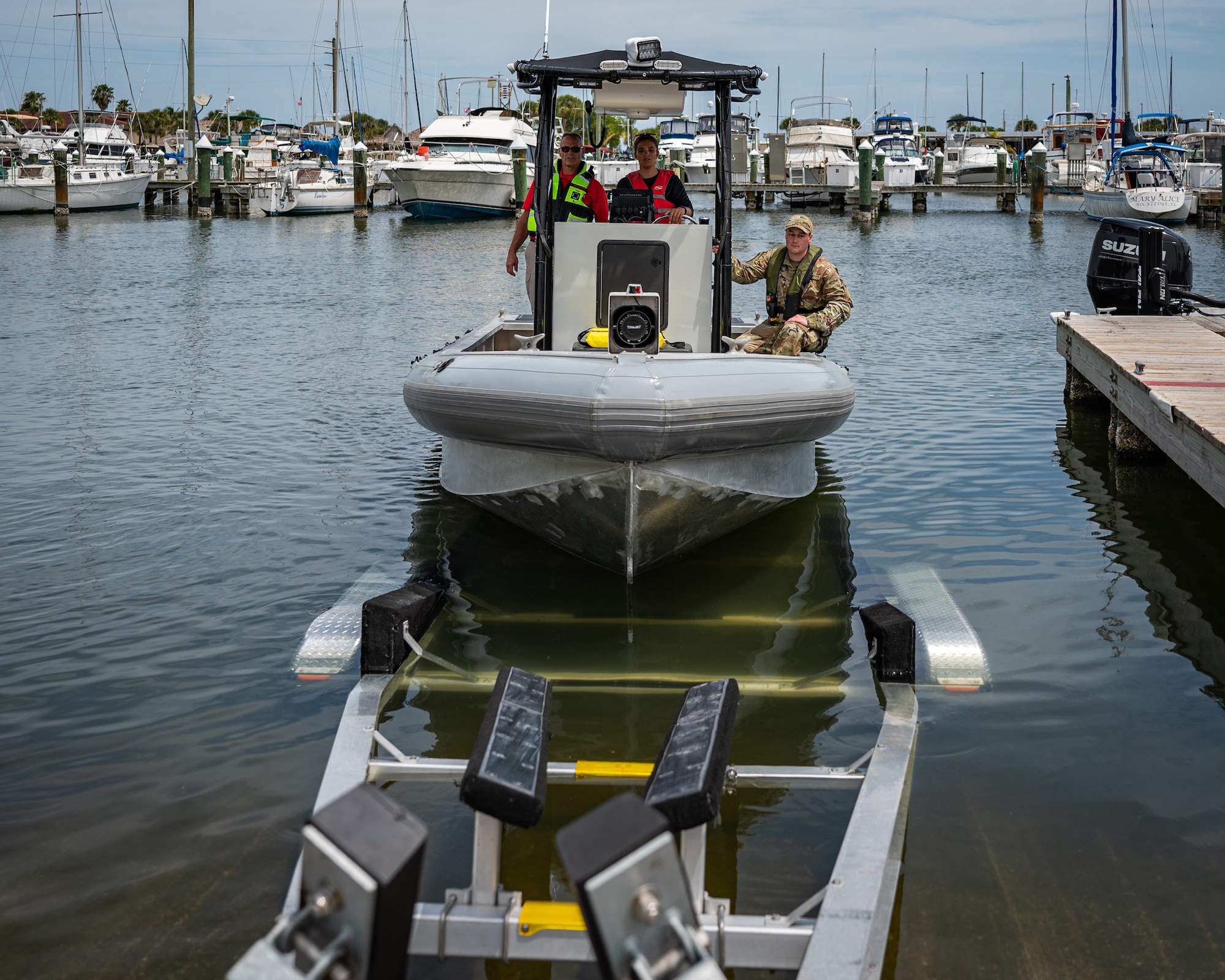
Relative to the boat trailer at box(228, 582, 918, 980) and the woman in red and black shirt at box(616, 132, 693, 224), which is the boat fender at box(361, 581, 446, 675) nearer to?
the boat trailer at box(228, 582, 918, 980)

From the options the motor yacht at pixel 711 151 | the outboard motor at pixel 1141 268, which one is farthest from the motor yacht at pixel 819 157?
the outboard motor at pixel 1141 268

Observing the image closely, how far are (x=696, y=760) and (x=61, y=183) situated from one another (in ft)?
123

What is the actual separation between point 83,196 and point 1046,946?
130 ft

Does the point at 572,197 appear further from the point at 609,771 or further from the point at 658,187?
the point at 609,771

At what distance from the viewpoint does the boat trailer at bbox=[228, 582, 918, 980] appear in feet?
6.42

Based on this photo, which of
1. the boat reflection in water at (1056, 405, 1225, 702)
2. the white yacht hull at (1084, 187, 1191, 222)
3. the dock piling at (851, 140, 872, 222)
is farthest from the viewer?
the dock piling at (851, 140, 872, 222)

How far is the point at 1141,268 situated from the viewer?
10.7m

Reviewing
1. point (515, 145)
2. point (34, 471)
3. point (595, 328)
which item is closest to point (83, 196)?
point (515, 145)

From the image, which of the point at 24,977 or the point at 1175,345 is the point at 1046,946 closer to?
the point at 24,977

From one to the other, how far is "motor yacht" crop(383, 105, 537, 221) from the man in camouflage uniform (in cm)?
3130

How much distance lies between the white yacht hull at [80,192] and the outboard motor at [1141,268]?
33.6m

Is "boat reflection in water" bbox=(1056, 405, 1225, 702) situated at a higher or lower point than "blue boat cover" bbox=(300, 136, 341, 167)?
→ lower

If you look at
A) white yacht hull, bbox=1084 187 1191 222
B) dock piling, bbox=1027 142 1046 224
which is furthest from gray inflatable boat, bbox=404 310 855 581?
dock piling, bbox=1027 142 1046 224

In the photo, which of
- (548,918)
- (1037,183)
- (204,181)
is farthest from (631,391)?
(204,181)
